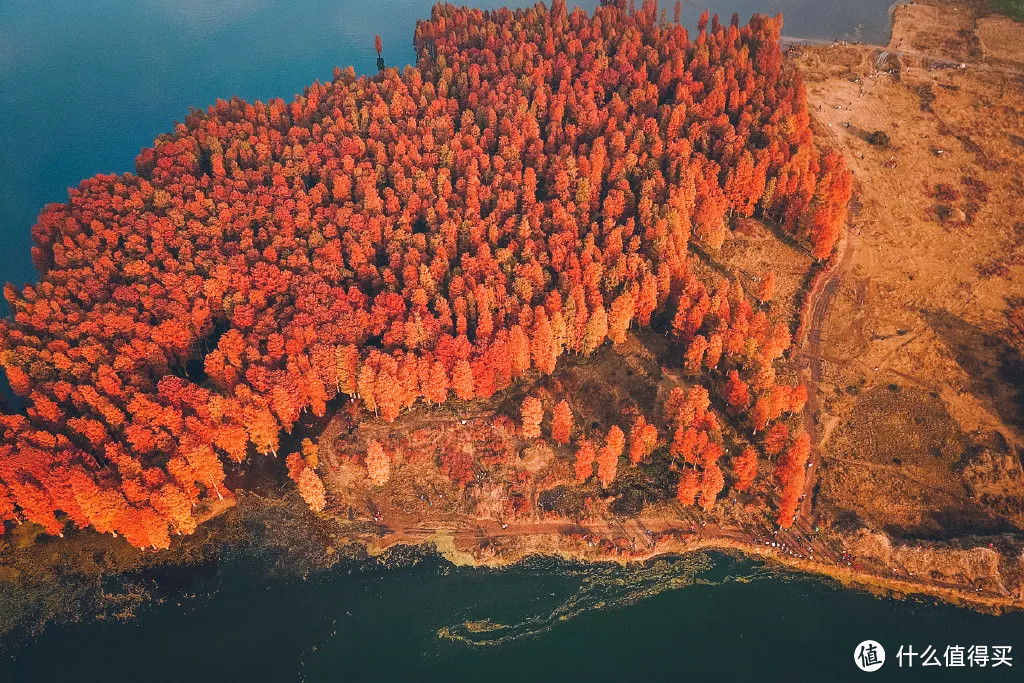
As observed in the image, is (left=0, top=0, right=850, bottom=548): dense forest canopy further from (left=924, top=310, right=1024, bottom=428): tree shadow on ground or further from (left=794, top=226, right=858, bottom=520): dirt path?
(left=924, top=310, right=1024, bottom=428): tree shadow on ground

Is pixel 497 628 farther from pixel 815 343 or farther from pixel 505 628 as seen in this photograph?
pixel 815 343

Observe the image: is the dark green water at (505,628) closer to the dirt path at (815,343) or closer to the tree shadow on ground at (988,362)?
the dirt path at (815,343)

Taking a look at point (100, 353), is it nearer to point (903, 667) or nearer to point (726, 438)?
point (726, 438)

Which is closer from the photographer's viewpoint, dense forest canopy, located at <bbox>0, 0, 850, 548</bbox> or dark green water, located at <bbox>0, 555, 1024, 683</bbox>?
dark green water, located at <bbox>0, 555, 1024, 683</bbox>

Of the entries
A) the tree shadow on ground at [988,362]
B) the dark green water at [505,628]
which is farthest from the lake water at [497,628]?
the tree shadow on ground at [988,362]

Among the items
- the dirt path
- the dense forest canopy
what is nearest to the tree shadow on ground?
the dirt path

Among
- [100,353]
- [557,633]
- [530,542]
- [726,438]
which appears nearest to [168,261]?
[100,353]

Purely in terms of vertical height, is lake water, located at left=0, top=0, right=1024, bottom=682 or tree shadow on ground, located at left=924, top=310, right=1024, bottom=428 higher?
tree shadow on ground, located at left=924, top=310, right=1024, bottom=428
